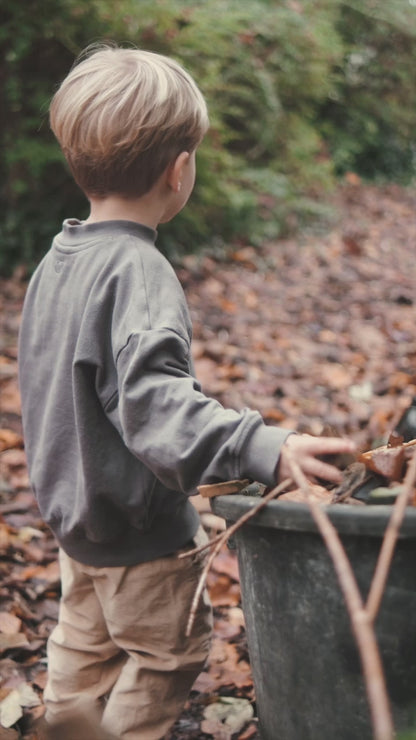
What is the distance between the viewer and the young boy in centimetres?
158

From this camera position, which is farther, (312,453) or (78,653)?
(78,653)

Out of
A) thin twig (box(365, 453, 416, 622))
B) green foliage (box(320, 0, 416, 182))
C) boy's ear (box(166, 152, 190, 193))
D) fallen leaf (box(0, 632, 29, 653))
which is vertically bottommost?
green foliage (box(320, 0, 416, 182))

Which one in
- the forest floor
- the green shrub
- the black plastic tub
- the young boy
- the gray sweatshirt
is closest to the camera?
the black plastic tub

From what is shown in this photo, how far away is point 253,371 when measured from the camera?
4.40 meters

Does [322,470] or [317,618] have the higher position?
[322,470]

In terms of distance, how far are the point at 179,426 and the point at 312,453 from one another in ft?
0.74

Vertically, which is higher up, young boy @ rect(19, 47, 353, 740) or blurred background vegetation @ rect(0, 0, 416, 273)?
young boy @ rect(19, 47, 353, 740)

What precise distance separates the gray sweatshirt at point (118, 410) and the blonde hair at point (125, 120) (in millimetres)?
119

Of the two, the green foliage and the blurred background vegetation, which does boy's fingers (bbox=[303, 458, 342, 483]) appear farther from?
the green foliage

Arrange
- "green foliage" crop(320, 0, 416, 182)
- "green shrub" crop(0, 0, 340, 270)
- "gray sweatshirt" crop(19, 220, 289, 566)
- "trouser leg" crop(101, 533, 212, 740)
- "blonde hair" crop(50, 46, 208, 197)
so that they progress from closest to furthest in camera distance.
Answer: "gray sweatshirt" crop(19, 220, 289, 566), "blonde hair" crop(50, 46, 208, 197), "trouser leg" crop(101, 533, 212, 740), "green shrub" crop(0, 0, 340, 270), "green foliage" crop(320, 0, 416, 182)

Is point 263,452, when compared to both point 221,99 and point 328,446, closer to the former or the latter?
point 328,446

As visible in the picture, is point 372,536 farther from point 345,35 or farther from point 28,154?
point 345,35

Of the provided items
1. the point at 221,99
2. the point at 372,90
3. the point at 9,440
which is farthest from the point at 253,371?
the point at 372,90

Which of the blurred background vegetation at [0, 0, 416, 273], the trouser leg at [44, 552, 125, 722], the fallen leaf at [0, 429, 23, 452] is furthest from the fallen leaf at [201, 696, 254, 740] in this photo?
the blurred background vegetation at [0, 0, 416, 273]
